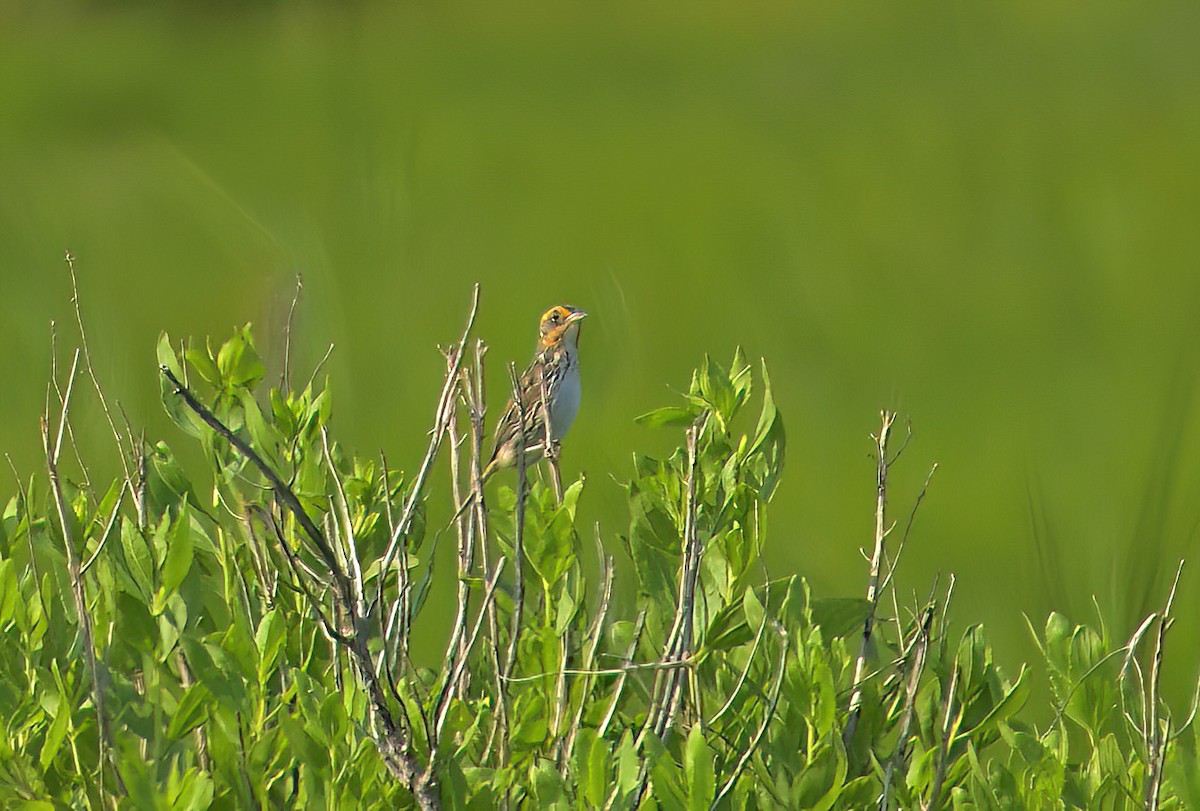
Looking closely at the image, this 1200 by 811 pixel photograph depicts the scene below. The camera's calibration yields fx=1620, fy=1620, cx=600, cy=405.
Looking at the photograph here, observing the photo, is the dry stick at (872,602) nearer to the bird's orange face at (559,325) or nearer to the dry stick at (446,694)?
the dry stick at (446,694)

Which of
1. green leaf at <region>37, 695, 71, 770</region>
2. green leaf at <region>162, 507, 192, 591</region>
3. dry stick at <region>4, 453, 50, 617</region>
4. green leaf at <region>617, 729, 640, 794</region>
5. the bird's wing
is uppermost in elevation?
green leaf at <region>162, 507, 192, 591</region>

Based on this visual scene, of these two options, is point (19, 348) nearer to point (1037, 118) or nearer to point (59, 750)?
point (59, 750)

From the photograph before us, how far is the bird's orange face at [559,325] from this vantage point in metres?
3.88

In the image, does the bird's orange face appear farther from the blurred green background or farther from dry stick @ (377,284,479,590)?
dry stick @ (377,284,479,590)

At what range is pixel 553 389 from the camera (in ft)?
11.7

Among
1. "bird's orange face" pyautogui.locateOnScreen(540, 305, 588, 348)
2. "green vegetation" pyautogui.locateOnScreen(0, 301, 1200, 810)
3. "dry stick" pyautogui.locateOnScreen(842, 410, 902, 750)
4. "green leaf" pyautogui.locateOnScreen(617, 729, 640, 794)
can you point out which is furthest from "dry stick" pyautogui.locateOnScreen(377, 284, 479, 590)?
→ "bird's orange face" pyautogui.locateOnScreen(540, 305, 588, 348)

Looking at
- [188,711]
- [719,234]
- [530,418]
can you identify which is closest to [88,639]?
[188,711]

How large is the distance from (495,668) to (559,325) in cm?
232

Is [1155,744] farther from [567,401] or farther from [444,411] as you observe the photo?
[567,401]

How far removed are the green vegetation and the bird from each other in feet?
4.18

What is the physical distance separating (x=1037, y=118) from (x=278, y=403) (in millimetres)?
6848

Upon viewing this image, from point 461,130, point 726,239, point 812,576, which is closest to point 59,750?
point 812,576

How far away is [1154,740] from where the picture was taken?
1.55m

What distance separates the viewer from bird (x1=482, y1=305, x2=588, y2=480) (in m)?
3.37
